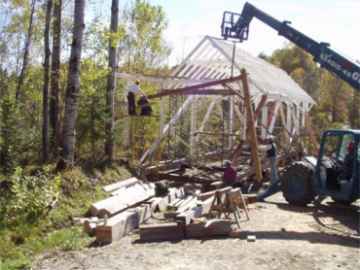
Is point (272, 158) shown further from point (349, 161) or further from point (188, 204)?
point (188, 204)

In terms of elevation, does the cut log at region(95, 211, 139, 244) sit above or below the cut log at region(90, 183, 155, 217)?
below

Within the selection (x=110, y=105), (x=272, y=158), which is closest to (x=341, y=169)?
(x=272, y=158)

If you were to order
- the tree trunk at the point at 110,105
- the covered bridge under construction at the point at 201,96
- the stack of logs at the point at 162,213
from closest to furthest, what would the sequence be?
the stack of logs at the point at 162,213
the tree trunk at the point at 110,105
the covered bridge under construction at the point at 201,96

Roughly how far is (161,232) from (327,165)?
14.9 ft

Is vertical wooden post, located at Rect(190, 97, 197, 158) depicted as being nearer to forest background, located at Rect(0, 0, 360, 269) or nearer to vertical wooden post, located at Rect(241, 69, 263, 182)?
forest background, located at Rect(0, 0, 360, 269)

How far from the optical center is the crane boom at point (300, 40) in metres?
10.3

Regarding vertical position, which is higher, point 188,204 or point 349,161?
point 349,161

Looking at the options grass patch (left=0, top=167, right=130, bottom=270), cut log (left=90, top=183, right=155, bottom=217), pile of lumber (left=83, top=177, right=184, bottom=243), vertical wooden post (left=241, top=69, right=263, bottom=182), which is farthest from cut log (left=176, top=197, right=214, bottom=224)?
vertical wooden post (left=241, top=69, right=263, bottom=182)

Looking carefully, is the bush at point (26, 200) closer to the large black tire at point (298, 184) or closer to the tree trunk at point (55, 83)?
the tree trunk at point (55, 83)

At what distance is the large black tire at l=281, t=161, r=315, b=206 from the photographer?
11195mm

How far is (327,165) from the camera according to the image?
414 inches

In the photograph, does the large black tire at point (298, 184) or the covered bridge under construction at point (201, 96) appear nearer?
the large black tire at point (298, 184)

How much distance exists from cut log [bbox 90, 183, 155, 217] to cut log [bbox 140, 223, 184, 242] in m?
1.33

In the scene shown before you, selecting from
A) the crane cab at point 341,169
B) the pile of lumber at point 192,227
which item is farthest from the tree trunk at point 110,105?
the crane cab at point 341,169
